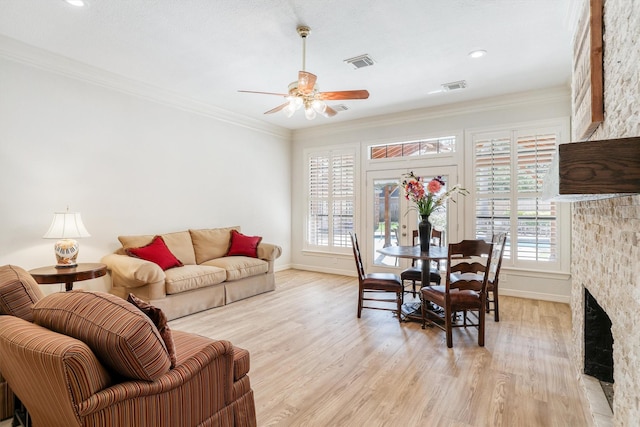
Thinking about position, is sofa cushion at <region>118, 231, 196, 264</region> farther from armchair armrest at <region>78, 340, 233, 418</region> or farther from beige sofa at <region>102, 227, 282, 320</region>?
armchair armrest at <region>78, 340, 233, 418</region>

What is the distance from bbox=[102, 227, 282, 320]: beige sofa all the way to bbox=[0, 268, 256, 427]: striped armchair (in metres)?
2.08

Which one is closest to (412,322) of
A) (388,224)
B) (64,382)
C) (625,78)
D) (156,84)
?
(388,224)

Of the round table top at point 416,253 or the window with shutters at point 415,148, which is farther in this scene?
the window with shutters at point 415,148

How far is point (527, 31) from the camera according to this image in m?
3.17

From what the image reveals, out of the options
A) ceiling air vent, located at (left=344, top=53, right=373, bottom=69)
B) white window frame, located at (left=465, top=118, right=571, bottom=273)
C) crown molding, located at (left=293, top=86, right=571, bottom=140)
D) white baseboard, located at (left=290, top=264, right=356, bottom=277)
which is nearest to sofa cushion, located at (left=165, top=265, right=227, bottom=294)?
white baseboard, located at (left=290, top=264, right=356, bottom=277)

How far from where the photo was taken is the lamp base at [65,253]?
11.4ft

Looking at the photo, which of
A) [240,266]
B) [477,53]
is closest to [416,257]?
[477,53]

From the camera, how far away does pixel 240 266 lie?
476 cm

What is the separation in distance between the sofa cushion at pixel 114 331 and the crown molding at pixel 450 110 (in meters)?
5.23

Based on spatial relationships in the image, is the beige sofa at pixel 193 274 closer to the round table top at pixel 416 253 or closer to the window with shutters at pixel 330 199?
the window with shutters at pixel 330 199

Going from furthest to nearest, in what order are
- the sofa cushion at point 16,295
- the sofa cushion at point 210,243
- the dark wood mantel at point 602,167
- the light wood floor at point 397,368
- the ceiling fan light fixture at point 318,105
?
the sofa cushion at point 210,243 < the ceiling fan light fixture at point 318,105 < the light wood floor at point 397,368 < the sofa cushion at point 16,295 < the dark wood mantel at point 602,167

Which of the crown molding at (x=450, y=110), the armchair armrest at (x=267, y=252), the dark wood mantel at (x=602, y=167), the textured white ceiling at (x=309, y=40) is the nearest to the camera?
the dark wood mantel at (x=602, y=167)

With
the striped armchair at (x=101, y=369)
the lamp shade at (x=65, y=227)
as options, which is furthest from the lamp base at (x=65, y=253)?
the striped armchair at (x=101, y=369)

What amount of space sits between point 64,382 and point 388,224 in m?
5.17
